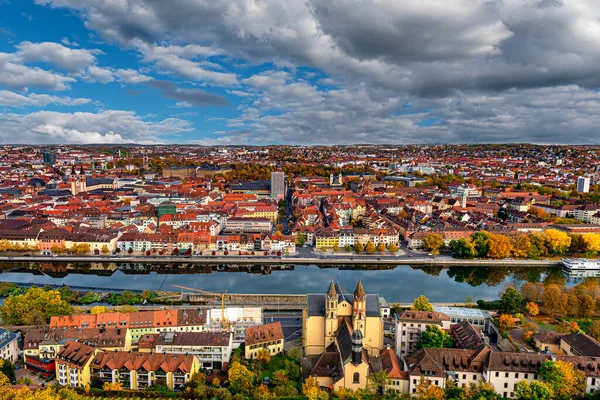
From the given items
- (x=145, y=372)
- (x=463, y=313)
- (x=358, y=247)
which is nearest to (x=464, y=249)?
(x=358, y=247)

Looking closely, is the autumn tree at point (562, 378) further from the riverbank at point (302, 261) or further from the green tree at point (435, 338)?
the riverbank at point (302, 261)

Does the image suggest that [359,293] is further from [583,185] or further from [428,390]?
[583,185]

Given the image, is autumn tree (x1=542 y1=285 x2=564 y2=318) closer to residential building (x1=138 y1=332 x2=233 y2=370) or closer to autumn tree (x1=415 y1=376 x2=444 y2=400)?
autumn tree (x1=415 y1=376 x2=444 y2=400)

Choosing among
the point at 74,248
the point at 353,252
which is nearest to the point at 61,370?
the point at 74,248

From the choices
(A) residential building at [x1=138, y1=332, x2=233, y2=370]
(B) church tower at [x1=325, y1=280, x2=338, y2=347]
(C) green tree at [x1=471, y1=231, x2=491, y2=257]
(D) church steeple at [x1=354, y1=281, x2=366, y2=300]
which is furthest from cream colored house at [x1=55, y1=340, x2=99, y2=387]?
(C) green tree at [x1=471, y1=231, x2=491, y2=257]

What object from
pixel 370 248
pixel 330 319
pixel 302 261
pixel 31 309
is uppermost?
pixel 330 319

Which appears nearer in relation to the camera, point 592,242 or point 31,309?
point 31,309

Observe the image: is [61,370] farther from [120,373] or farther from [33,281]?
[33,281]

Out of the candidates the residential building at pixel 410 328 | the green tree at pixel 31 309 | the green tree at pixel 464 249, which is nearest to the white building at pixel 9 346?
the green tree at pixel 31 309
